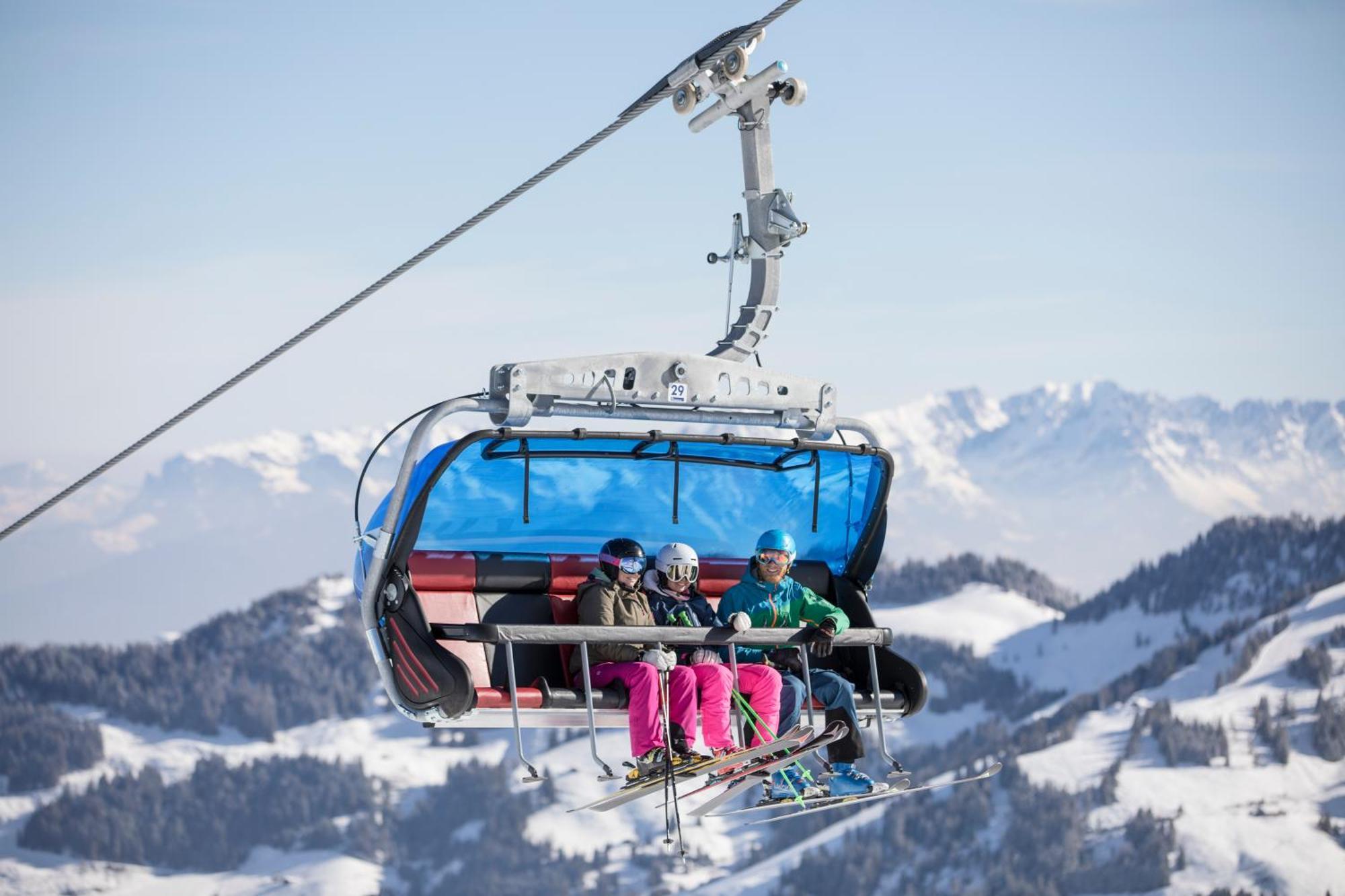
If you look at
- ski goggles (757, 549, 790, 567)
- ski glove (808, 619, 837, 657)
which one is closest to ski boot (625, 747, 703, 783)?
ski glove (808, 619, 837, 657)

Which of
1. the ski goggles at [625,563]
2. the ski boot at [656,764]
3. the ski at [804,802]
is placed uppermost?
the ski goggles at [625,563]

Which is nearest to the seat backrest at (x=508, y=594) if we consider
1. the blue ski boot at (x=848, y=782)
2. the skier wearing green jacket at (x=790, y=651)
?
the skier wearing green jacket at (x=790, y=651)

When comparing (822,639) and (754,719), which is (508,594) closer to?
(754,719)

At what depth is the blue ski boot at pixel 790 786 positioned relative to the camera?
42.5ft

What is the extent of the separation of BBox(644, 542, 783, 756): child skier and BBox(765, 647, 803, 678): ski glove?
0.46m

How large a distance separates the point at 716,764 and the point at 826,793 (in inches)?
43.2

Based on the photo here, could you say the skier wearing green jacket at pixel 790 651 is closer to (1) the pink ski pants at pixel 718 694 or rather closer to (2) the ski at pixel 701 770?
(1) the pink ski pants at pixel 718 694

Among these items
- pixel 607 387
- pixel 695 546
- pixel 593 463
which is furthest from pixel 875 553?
pixel 607 387

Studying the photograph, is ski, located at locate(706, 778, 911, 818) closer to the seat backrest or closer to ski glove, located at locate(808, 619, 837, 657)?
ski glove, located at locate(808, 619, 837, 657)

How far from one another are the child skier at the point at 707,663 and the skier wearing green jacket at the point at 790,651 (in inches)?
7.7

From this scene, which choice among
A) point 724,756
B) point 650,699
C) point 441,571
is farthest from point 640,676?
point 441,571

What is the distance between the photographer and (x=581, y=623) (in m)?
13.3

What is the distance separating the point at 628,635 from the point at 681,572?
1770 millimetres

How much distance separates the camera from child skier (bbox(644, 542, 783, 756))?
12750 mm
